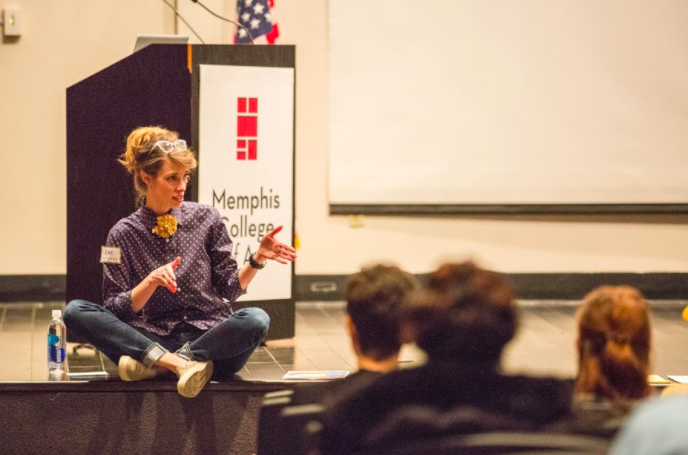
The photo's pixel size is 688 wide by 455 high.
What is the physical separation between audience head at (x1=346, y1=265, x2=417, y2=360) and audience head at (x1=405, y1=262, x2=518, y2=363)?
29 centimetres

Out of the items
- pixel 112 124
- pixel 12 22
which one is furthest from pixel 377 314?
pixel 12 22

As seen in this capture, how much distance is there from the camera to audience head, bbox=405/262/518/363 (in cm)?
153

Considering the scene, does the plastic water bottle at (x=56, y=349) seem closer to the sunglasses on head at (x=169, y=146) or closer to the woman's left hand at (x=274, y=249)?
the sunglasses on head at (x=169, y=146)

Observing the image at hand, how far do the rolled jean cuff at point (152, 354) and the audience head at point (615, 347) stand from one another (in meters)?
1.87

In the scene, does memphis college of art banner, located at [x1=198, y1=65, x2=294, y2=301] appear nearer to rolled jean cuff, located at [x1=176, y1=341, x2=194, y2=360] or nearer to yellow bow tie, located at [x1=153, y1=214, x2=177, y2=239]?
yellow bow tie, located at [x1=153, y1=214, x2=177, y2=239]

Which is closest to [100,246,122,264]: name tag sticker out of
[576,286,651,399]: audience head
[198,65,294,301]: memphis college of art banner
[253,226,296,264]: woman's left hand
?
[253,226,296,264]: woman's left hand

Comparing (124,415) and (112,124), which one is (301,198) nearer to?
(112,124)

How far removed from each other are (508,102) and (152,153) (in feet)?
9.26

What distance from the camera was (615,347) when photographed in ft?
6.24

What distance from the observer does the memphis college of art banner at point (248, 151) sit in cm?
415

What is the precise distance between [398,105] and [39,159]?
7.03 ft

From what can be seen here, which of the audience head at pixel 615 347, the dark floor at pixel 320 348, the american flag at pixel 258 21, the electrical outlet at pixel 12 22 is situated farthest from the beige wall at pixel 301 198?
the audience head at pixel 615 347

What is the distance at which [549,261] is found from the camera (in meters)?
5.83

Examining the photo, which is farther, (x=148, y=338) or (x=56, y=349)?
(x=56, y=349)
